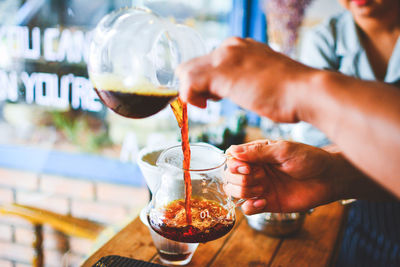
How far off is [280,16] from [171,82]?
1953mm

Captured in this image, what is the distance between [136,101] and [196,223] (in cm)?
30

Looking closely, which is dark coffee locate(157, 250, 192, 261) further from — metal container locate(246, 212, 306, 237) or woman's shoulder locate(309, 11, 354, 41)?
woman's shoulder locate(309, 11, 354, 41)

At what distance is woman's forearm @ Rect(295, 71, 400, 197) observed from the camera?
431 mm

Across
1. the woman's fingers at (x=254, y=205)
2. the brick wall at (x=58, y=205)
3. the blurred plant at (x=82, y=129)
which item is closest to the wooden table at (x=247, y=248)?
the woman's fingers at (x=254, y=205)

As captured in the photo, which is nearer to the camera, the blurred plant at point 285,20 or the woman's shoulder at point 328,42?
the woman's shoulder at point 328,42

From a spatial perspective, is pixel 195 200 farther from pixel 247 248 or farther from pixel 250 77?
pixel 250 77

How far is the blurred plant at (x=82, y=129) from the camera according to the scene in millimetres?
2732

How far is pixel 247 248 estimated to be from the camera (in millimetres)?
1007

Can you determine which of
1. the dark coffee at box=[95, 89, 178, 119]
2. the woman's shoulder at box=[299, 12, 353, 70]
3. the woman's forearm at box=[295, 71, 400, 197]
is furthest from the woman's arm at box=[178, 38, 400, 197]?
the woman's shoulder at box=[299, 12, 353, 70]

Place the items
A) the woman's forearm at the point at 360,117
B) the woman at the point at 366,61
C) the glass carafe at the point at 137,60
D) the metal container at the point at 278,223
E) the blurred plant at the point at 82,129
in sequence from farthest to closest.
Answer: the blurred plant at the point at 82,129, the woman at the point at 366,61, the metal container at the point at 278,223, the glass carafe at the point at 137,60, the woman's forearm at the point at 360,117

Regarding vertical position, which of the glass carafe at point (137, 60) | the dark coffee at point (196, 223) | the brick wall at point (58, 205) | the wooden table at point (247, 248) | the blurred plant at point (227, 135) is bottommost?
the brick wall at point (58, 205)

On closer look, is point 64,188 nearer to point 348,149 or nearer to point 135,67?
point 135,67

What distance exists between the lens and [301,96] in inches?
18.9

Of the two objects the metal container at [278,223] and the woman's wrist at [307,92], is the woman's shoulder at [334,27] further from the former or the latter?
the woman's wrist at [307,92]
